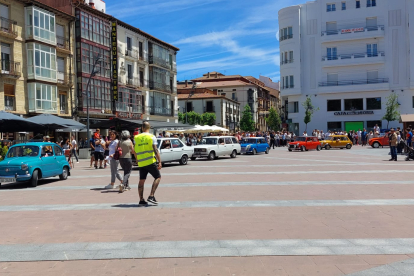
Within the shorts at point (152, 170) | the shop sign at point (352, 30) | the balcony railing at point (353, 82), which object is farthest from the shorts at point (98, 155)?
the shop sign at point (352, 30)

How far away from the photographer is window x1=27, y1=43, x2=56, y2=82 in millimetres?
31984

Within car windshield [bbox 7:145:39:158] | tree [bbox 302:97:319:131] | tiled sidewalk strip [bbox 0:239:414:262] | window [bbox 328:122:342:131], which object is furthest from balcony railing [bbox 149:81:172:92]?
tiled sidewalk strip [bbox 0:239:414:262]

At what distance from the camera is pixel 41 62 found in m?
32.8

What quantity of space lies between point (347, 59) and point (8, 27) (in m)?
41.0

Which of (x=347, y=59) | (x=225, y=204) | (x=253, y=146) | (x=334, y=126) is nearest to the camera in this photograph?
(x=225, y=204)

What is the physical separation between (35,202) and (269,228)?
621 cm

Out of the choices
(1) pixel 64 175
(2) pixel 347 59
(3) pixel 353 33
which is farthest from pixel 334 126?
(1) pixel 64 175

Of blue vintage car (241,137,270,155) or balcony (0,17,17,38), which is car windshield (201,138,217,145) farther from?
balcony (0,17,17,38)

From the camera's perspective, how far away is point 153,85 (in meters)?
50.1

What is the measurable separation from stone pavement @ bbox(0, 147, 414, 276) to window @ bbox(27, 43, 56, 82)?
77.6ft

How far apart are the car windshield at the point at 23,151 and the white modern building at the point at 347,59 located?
46.0 meters

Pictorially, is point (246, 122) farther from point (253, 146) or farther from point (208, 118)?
point (253, 146)

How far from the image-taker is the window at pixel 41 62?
3198 centimetres

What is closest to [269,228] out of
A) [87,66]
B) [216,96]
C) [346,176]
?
[346,176]
